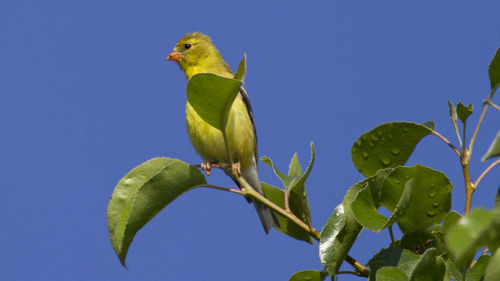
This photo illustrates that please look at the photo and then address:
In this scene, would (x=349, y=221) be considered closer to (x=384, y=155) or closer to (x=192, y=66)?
(x=384, y=155)

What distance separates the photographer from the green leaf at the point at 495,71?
1.81m

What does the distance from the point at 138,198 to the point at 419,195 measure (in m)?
0.88

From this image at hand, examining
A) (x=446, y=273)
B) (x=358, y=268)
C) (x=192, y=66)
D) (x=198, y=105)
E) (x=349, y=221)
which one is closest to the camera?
(x=446, y=273)

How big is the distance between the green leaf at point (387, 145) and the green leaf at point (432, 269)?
506 mm

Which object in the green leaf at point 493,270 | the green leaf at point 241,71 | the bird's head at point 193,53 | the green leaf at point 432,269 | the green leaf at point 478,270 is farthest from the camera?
the bird's head at point 193,53

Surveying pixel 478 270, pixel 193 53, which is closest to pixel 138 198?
pixel 478 270

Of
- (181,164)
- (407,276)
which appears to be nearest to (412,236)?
(407,276)

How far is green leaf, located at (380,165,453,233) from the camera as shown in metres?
1.66

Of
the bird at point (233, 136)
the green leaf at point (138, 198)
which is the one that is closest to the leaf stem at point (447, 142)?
the green leaf at point (138, 198)

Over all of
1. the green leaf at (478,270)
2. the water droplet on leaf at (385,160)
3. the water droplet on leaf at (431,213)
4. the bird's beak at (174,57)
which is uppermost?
the bird's beak at (174,57)

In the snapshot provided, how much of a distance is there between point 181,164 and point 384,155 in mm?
691

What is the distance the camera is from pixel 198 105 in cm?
199

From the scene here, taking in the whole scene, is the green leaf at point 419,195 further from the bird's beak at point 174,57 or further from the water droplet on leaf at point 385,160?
the bird's beak at point 174,57

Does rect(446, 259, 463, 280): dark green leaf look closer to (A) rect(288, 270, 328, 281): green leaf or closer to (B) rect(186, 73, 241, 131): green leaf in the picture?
(A) rect(288, 270, 328, 281): green leaf
